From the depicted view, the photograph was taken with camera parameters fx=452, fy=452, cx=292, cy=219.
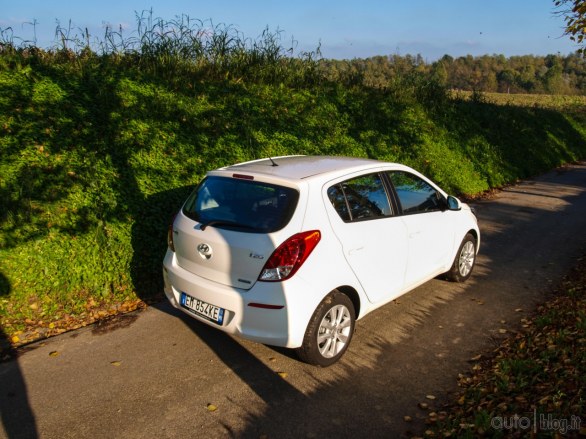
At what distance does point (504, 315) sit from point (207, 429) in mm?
3770

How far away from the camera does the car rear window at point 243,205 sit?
12.9 ft

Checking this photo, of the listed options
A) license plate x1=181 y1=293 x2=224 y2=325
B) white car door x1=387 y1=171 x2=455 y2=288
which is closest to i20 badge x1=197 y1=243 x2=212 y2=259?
license plate x1=181 y1=293 x2=224 y2=325

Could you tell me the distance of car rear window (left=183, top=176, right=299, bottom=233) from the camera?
12.9 feet

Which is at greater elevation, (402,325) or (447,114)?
(447,114)

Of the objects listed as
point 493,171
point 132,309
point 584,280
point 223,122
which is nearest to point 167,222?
point 132,309

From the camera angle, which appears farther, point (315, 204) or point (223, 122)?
point (223, 122)

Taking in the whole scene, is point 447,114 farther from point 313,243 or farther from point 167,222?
point 313,243

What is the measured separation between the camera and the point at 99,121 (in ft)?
24.2

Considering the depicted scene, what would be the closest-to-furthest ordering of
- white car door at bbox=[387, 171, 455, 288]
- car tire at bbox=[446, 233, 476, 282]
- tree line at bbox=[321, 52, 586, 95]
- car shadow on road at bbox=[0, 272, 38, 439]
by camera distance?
car shadow on road at bbox=[0, 272, 38, 439]
white car door at bbox=[387, 171, 455, 288]
car tire at bbox=[446, 233, 476, 282]
tree line at bbox=[321, 52, 586, 95]

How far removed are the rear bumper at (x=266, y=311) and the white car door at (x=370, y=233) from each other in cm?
69

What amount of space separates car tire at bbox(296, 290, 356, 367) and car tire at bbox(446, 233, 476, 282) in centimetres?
243

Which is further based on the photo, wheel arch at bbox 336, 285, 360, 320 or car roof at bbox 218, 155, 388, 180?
car roof at bbox 218, 155, 388, 180

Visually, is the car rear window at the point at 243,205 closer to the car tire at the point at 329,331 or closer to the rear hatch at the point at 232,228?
the rear hatch at the point at 232,228

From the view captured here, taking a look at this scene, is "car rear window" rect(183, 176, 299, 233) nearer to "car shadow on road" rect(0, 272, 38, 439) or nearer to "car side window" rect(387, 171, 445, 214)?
"car side window" rect(387, 171, 445, 214)
